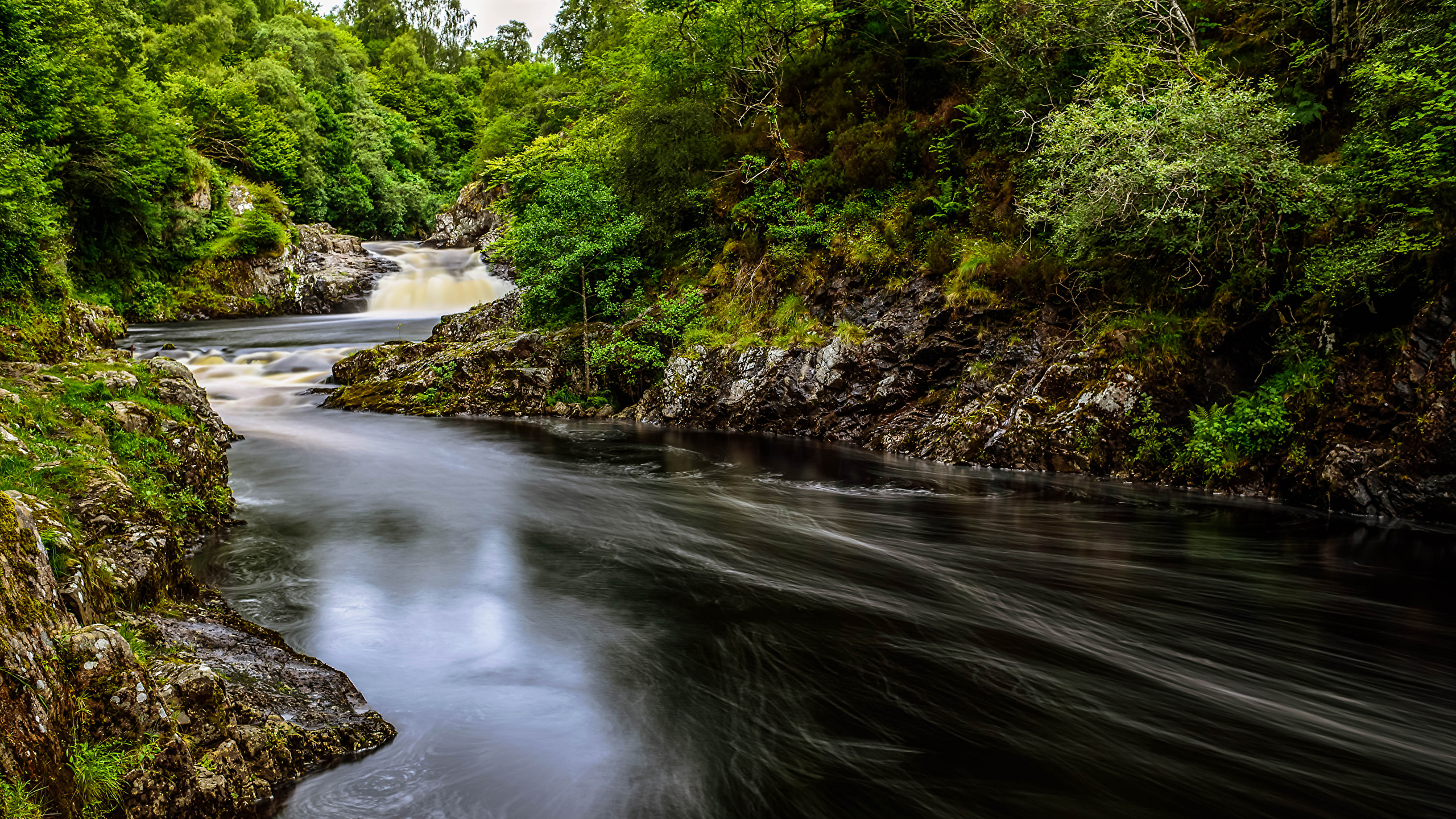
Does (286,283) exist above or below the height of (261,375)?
above

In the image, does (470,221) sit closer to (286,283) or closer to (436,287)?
(436,287)

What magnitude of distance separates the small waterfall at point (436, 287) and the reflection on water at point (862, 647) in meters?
18.8

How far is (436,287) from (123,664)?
2883cm

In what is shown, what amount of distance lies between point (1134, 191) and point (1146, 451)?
140 inches

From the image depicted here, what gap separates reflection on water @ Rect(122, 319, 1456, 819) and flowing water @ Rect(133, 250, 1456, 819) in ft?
0.08

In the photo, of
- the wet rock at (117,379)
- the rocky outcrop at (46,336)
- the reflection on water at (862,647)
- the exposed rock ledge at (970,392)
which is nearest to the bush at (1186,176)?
the exposed rock ledge at (970,392)

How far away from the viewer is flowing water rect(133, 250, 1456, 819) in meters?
3.86

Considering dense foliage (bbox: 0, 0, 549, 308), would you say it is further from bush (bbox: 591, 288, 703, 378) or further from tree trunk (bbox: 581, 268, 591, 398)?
bush (bbox: 591, 288, 703, 378)

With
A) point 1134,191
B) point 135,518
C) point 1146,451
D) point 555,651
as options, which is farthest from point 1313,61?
point 135,518

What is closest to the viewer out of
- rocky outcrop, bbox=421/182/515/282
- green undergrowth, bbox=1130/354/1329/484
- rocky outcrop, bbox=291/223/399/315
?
green undergrowth, bbox=1130/354/1329/484

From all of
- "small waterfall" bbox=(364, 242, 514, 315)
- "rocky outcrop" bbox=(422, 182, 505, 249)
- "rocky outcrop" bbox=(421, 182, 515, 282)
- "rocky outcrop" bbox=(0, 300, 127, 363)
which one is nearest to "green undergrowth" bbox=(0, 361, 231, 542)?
"rocky outcrop" bbox=(0, 300, 127, 363)


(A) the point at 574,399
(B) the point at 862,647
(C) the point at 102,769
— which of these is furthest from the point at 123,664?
(A) the point at 574,399

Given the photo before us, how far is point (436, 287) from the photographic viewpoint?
97.3 feet

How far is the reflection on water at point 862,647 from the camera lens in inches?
152
